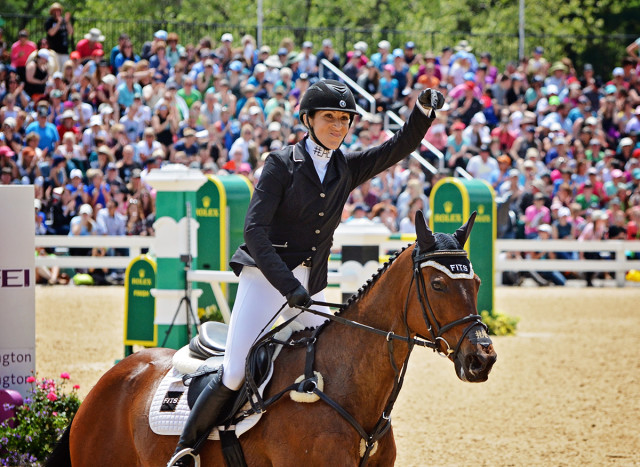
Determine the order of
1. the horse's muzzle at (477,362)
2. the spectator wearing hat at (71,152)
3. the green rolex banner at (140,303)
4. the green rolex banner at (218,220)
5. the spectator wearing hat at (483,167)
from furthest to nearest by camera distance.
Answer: the spectator wearing hat at (483,167) < the spectator wearing hat at (71,152) < the green rolex banner at (218,220) < the green rolex banner at (140,303) < the horse's muzzle at (477,362)

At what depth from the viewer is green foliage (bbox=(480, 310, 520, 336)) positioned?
12.8m

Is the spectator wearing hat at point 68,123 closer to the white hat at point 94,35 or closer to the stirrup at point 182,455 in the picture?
the white hat at point 94,35

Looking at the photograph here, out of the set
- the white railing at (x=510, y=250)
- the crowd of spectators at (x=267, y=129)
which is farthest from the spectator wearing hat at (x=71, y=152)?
the white railing at (x=510, y=250)

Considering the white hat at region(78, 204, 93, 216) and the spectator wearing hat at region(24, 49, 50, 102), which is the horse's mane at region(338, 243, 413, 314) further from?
the spectator wearing hat at region(24, 49, 50, 102)

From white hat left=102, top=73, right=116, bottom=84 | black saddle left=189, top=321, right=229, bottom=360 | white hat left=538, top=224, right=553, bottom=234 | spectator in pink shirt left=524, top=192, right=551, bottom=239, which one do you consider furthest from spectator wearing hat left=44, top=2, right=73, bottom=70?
black saddle left=189, top=321, right=229, bottom=360

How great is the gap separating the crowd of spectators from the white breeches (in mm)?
11091

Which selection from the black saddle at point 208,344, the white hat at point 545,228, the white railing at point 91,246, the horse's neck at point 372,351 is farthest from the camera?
the white hat at point 545,228

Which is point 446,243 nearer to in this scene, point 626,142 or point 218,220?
point 218,220

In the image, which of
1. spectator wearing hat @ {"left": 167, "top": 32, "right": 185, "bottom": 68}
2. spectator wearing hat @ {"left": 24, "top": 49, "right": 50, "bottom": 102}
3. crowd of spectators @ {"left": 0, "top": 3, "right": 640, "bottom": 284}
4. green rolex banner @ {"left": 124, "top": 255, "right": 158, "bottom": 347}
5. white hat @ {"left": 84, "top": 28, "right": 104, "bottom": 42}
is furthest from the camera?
spectator wearing hat @ {"left": 167, "top": 32, "right": 185, "bottom": 68}

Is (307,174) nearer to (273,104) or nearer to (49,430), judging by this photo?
(49,430)

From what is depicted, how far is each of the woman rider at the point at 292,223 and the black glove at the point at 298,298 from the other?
0.15 metres

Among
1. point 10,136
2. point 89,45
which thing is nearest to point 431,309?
point 10,136

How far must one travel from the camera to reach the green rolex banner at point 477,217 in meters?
12.9

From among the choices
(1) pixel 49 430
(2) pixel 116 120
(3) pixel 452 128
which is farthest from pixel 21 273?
(3) pixel 452 128
